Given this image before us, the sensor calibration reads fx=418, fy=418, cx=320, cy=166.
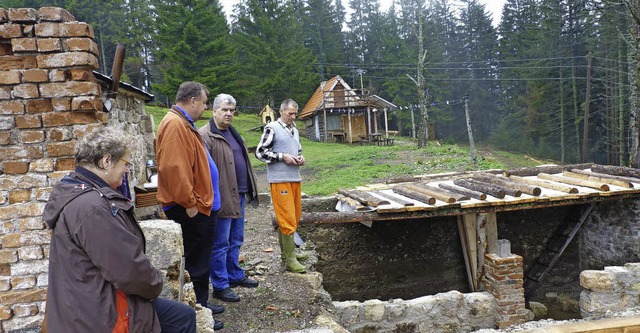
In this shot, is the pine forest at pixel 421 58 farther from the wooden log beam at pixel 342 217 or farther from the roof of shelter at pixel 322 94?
the wooden log beam at pixel 342 217

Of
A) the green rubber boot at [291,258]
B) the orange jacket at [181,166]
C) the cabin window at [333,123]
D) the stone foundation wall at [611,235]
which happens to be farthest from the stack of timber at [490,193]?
the cabin window at [333,123]

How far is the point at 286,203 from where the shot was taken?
4418 millimetres

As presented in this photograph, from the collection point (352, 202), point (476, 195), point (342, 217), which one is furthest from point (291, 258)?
point (476, 195)

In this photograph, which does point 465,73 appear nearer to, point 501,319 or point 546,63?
point 546,63

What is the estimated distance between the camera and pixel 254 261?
5.33 m

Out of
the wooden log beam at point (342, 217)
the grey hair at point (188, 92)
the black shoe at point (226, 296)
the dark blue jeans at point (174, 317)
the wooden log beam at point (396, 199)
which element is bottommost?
the black shoe at point (226, 296)

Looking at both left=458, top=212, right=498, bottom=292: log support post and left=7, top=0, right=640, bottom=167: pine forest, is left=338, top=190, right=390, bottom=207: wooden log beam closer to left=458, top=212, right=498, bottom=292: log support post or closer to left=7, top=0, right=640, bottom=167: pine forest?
left=458, top=212, right=498, bottom=292: log support post

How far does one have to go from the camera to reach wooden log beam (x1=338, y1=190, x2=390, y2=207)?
6043 millimetres

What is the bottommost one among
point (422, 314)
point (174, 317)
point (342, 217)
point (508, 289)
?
point (422, 314)

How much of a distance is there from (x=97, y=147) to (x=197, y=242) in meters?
1.55

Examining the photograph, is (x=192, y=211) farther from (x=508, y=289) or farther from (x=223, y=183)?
(x=508, y=289)

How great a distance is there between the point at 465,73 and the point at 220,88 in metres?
24.4

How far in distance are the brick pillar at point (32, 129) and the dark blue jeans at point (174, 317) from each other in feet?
3.51

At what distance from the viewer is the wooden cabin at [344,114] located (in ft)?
88.2
